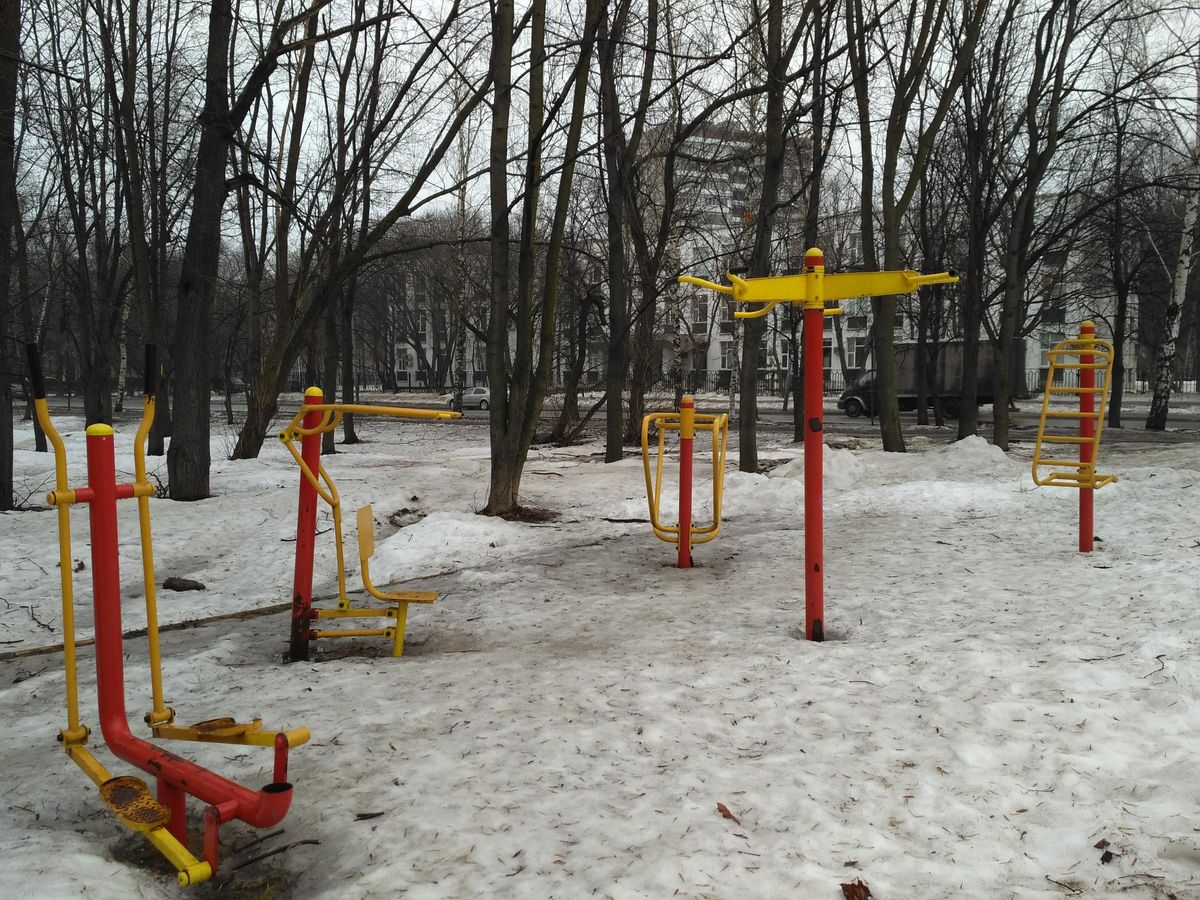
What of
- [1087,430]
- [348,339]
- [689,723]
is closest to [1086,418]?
[1087,430]

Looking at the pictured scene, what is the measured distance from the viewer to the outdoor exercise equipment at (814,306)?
4465 millimetres

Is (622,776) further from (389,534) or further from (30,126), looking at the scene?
(30,126)

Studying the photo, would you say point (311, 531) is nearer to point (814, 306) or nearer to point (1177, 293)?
point (814, 306)

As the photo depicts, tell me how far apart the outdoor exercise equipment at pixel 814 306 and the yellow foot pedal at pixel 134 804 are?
315cm

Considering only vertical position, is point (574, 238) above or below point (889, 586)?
above

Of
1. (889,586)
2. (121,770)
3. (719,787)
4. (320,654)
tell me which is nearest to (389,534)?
(320,654)

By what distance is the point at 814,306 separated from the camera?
452 centimetres

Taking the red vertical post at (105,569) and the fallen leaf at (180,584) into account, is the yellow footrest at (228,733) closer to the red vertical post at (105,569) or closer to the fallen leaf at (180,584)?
the red vertical post at (105,569)

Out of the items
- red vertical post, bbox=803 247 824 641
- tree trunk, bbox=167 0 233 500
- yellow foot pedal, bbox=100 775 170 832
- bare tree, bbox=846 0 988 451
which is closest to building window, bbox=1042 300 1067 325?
bare tree, bbox=846 0 988 451

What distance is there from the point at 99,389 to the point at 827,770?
55.7 ft

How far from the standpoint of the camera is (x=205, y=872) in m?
2.22

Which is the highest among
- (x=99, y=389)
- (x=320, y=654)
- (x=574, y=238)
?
(x=574, y=238)

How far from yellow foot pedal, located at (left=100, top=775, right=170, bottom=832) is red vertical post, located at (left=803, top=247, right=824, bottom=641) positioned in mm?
3153

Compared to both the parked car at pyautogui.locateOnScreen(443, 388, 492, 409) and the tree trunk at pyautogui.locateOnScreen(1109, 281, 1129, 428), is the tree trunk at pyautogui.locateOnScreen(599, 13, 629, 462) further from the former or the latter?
the parked car at pyautogui.locateOnScreen(443, 388, 492, 409)
